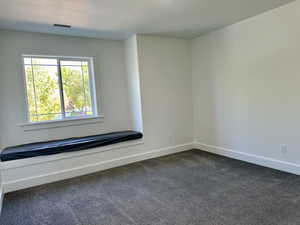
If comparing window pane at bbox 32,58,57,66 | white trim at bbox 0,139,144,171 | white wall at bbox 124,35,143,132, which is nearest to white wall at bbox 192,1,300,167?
white wall at bbox 124,35,143,132

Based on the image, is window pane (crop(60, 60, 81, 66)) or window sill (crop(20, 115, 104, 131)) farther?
window pane (crop(60, 60, 81, 66))

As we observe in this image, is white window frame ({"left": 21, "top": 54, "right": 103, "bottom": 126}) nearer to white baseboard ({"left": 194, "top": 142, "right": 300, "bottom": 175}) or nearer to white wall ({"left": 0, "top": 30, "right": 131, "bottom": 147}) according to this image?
white wall ({"left": 0, "top": 30, "right": 131, "bottom": 147})

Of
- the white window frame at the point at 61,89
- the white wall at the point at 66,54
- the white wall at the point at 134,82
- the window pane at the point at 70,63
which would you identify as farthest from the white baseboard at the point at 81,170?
the window pane at the point at 70,63

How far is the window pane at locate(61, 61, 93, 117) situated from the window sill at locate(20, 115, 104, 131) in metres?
0.15

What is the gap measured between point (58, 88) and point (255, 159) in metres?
3.70

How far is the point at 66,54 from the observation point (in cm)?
369

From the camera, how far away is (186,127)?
4.48 meters

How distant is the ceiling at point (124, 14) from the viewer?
2488mm

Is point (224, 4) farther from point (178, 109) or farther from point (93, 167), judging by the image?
point (93, 167)

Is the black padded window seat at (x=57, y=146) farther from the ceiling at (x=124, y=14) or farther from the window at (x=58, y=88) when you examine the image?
the ceiling at (x=124, y=14)

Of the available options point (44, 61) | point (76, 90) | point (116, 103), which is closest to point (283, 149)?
point (116, 103)

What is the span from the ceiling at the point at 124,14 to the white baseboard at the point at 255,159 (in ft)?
7.50

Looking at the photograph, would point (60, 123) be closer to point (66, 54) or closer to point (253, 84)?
point (66, 54)

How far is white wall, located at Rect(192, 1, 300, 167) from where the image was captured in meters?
2.84
